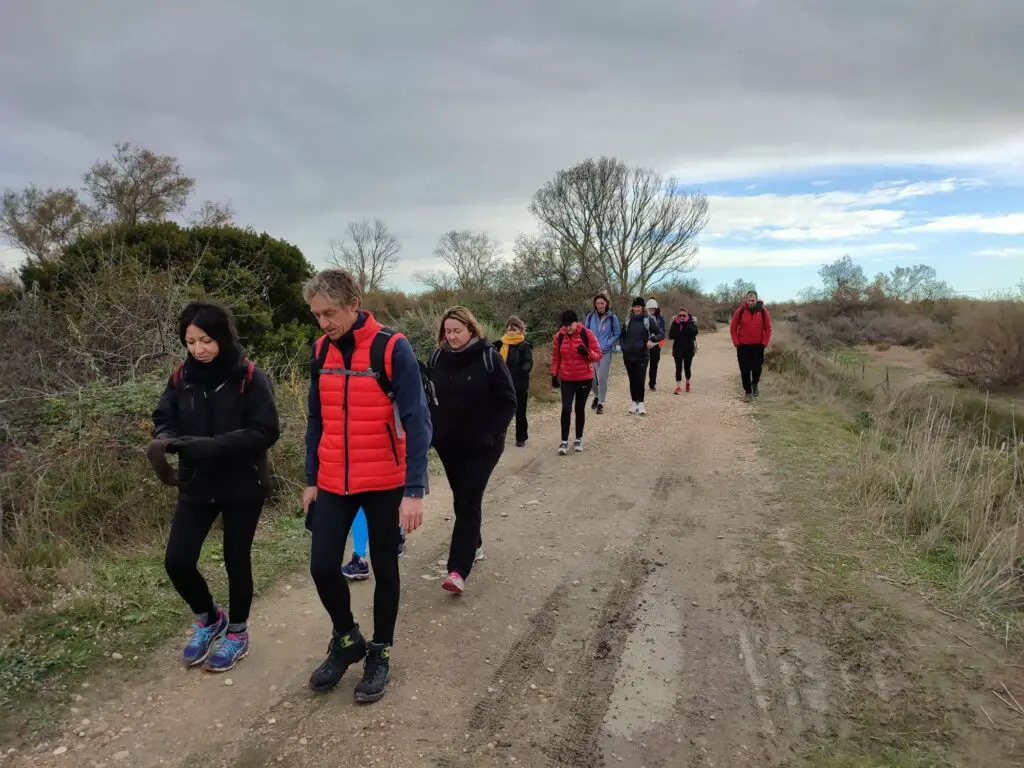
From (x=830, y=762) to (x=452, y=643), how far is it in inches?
74.5

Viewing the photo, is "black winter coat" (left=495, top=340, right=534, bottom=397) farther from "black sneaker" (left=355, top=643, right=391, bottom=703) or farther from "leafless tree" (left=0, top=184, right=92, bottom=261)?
"leafless tree" (left=0, top=184, right=92, bottom=261)

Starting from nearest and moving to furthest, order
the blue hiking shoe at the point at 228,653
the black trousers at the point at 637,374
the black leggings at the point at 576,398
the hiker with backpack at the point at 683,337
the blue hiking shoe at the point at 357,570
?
the blue hiking shoe at the point at 228,653 → the blue hiking shoe at the point at 357,570 → the black leggings at the point at 576,398 → the black trousers at the point at 637,374 → the hiker with backpack at the point at 683,337

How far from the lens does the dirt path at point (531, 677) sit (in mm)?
2594

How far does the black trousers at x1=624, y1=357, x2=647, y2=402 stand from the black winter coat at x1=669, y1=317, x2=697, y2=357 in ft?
10.5

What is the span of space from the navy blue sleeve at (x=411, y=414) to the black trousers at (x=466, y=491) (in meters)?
1.06

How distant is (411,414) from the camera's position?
9.04ft

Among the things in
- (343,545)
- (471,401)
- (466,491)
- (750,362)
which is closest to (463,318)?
(471,401)

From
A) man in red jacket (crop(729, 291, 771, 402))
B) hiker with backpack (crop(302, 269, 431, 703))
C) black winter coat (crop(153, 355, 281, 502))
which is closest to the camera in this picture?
hiker with backpack (crop(302, 269, 431, 703))

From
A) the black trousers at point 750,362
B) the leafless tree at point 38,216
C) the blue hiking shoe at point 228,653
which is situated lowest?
the blue hiking shoe at point 228,653

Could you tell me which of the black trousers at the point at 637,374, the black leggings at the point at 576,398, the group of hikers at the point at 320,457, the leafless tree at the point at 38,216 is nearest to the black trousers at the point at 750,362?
the black trousers at the point at 637,374

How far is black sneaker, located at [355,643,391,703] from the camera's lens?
283cm

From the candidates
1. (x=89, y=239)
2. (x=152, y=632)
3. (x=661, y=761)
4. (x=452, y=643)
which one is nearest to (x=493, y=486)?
(x=452, y=643)

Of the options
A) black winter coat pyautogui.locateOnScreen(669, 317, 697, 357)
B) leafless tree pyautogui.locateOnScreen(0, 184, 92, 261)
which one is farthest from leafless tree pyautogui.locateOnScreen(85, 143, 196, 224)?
black winter coat pyautogui.locateOnScreen(669, 317, 697, 357)

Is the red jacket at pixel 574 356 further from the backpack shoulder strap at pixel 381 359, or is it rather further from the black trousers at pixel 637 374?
the backpack shoulder strap at pixel 381 359
